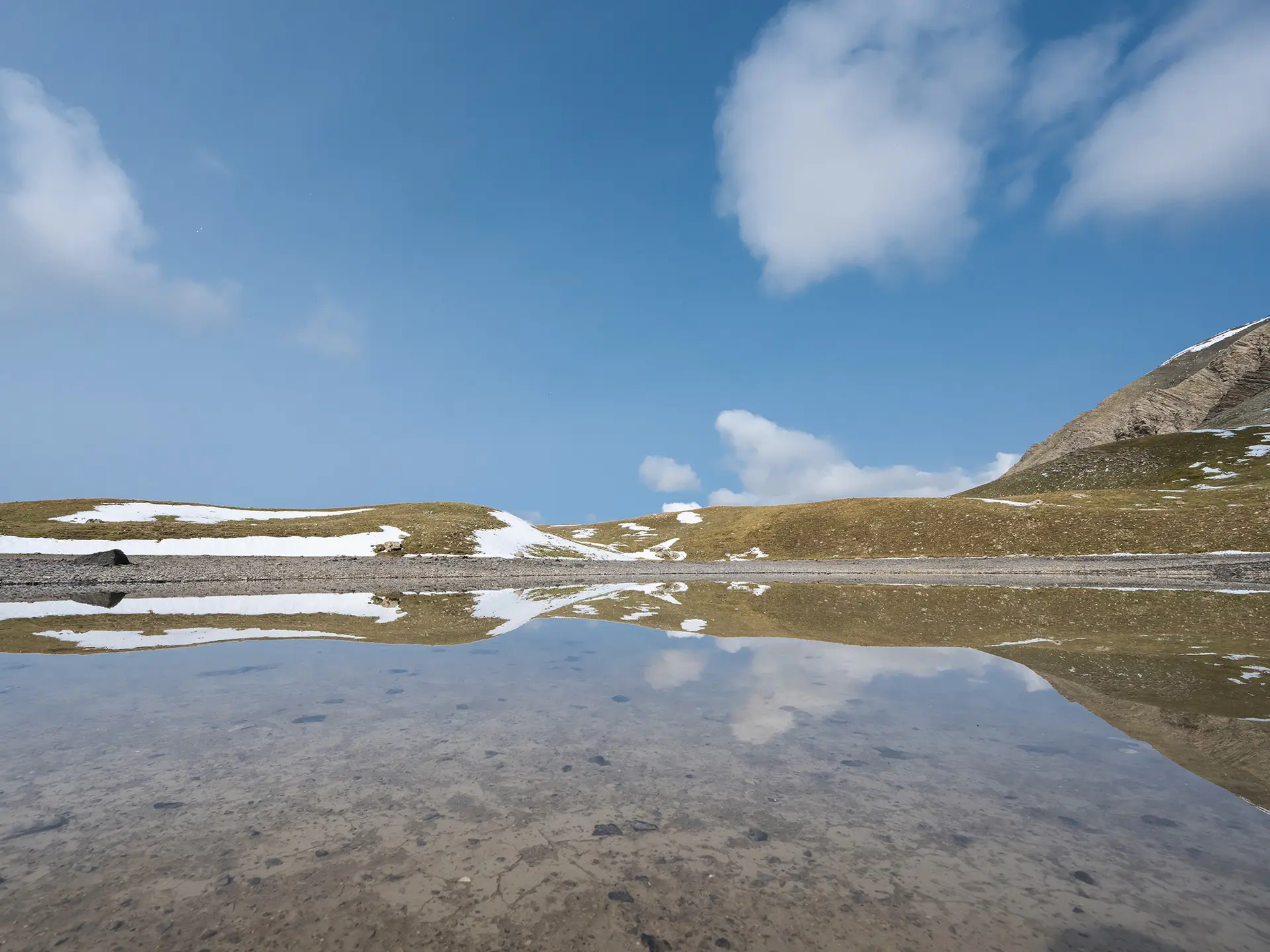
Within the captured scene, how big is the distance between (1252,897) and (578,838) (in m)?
5.07

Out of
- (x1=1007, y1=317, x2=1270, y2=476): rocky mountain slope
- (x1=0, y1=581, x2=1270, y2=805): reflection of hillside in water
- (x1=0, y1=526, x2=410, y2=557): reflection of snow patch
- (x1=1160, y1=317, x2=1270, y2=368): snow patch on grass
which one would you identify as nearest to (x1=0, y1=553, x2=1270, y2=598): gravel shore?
(x1=0, y1=526, x2=410, y2=557): reflection of snow patch

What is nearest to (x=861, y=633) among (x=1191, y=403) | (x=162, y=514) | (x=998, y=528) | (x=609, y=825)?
(x=609, y=825)

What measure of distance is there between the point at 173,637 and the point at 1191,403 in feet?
605

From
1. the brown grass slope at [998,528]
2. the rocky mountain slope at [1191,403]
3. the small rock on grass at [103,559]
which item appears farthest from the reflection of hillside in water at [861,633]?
the rocky mountain slope at [1191,403]

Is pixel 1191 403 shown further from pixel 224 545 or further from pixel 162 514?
pixel 162 514

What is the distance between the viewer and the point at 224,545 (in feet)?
147

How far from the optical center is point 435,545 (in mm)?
50094

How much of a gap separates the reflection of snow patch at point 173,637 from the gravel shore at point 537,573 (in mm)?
15458

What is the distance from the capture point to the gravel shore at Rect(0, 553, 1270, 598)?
36.3 meters

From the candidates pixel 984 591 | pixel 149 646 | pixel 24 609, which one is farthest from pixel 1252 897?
pixel 24 609

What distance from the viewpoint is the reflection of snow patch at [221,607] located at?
2212 centimetres

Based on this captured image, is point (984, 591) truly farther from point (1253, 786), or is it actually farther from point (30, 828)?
point (30, 828)

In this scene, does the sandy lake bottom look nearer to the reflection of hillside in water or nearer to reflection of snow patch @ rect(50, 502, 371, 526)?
the reflection of hillside in water

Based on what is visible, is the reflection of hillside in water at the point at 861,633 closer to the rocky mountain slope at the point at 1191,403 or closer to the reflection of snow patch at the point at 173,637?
the reflection of snow patch at the point at 173,637
